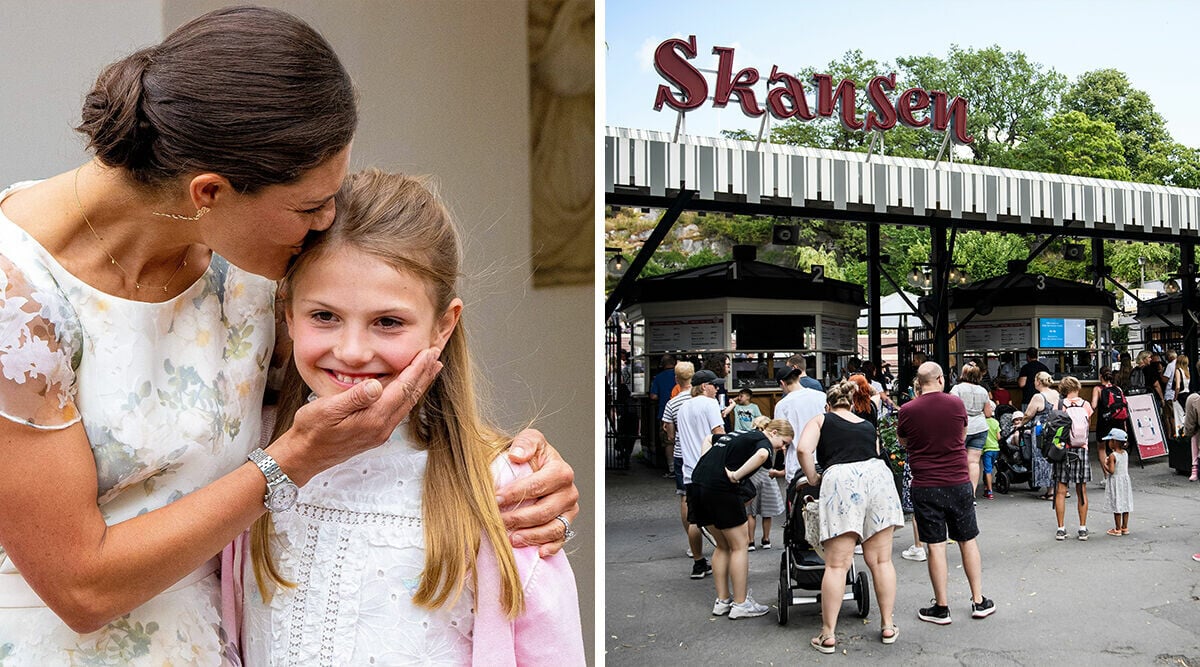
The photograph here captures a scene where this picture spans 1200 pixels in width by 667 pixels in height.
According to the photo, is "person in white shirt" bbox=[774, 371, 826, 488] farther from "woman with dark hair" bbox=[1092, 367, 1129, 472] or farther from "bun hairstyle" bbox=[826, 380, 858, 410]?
"woman with dark hair" bbox=[1092, 367, 1129, 472]

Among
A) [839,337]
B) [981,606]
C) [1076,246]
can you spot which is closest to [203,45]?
[981,606]

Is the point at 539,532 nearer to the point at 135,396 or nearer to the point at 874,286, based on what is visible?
the point at 135,396

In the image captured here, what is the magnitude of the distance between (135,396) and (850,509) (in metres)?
4.65

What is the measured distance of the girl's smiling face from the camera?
1.15 metres

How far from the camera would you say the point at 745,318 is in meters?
12.6

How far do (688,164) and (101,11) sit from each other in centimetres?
547

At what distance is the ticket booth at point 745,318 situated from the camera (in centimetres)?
1242

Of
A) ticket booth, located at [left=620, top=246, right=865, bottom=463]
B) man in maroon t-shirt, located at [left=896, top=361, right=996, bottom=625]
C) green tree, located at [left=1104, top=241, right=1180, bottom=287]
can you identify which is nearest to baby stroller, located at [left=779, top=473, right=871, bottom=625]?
man in maroon t-shirt, located at [left=896, top=361, right=996, bottom=625]

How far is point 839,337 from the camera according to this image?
1384cm

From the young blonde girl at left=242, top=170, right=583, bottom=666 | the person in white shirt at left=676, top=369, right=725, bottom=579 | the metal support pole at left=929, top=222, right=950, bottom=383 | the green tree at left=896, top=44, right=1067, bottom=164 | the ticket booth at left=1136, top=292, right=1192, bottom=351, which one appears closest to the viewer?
the young blonde girl at left=242, top=170, right=583, bottom=666

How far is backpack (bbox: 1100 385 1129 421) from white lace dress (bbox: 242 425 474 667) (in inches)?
307

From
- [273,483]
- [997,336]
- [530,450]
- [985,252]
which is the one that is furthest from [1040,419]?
[985,252]

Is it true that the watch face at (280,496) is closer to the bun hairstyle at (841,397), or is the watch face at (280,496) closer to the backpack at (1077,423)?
the bun hairstyle at (841,397)

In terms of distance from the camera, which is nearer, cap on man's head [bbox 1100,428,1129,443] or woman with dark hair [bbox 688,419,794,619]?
woman with dark hair [bbox 688,419,794,619]
